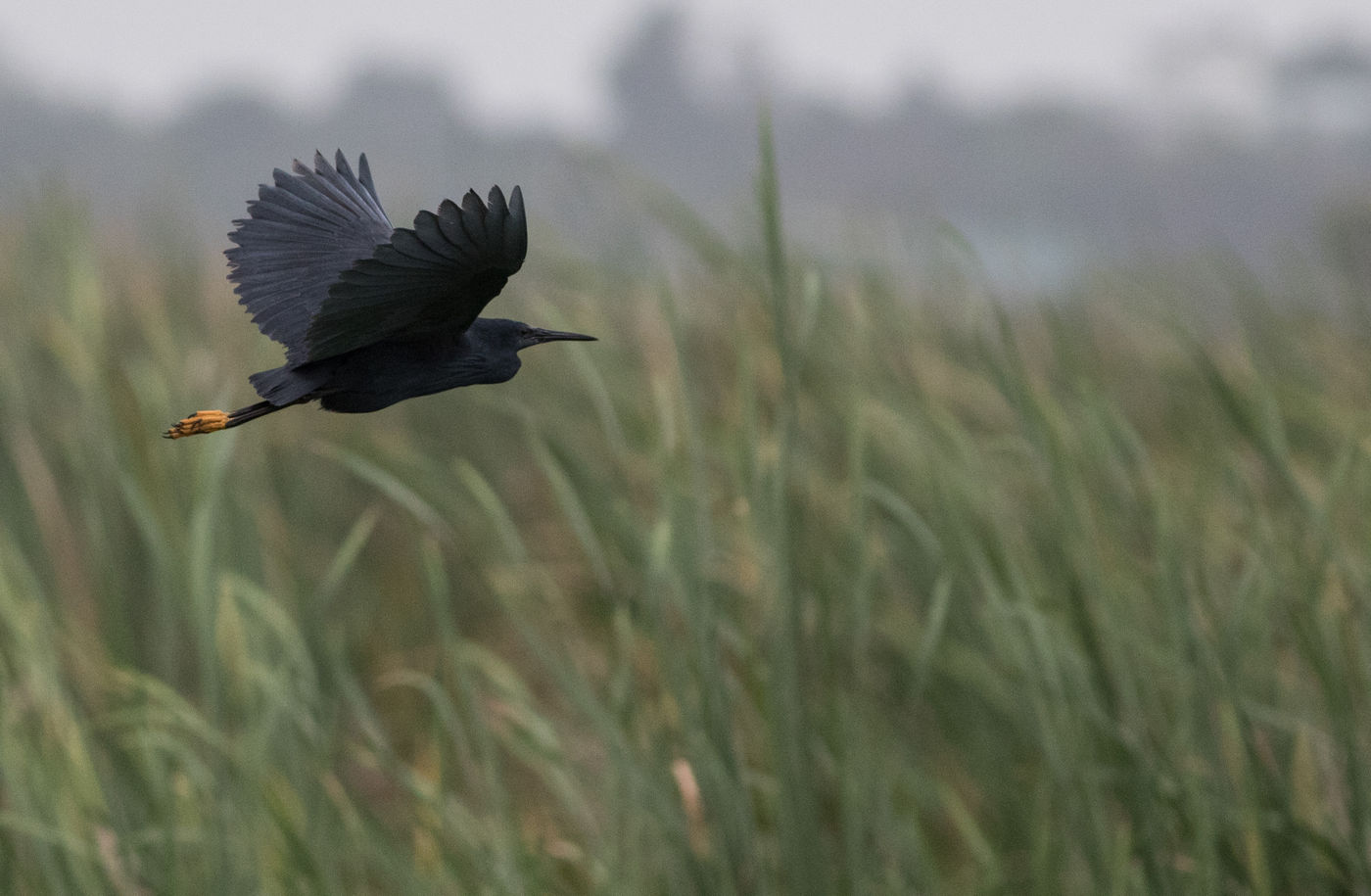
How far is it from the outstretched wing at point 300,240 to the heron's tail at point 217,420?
0.6 inches

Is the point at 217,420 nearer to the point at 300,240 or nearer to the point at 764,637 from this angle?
the point at 300,240

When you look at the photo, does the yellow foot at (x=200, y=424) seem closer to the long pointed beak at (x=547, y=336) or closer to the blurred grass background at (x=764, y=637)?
the long pointed beak at (x=547, y=336)

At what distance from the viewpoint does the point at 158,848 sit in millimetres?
1624

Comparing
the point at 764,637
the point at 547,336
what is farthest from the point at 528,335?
the point at 764,637

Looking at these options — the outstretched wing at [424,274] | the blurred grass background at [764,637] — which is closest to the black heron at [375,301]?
the outstretched wing at [424,274]

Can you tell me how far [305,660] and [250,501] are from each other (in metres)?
0.33

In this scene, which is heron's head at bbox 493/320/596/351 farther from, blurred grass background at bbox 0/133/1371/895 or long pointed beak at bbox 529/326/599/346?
blurred grass background at bbox 0/133/1371/895

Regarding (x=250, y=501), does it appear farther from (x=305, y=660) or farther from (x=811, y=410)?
(x=811, y=410)

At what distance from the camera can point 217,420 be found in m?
0.33

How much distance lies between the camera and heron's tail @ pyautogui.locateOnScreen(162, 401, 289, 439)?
0.28m

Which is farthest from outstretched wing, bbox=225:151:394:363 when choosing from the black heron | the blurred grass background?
the blurred grass background

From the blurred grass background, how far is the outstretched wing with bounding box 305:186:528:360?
61cm

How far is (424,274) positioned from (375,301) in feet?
0.05

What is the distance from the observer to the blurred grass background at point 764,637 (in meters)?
1.40
